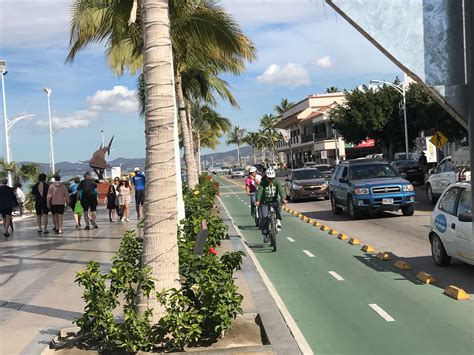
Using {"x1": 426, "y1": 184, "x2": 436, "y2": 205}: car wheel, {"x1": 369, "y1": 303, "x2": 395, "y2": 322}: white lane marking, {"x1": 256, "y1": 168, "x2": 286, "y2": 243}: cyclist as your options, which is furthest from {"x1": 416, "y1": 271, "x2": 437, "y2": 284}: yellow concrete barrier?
{"x1": 426, "y1": 184, "x2": 436, "y2": 205}: car wheel

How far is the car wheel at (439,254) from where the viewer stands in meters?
9.01

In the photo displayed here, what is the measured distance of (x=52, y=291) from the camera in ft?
27.0

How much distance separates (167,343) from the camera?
5133 mm

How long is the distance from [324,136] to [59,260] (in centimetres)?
6223

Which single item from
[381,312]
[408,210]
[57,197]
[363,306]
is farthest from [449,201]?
[57,197]

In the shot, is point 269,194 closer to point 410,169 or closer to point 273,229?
point 273,229

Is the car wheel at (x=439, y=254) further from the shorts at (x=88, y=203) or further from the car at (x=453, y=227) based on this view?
the shorts at (x=88, y=203)

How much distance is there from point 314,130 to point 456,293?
2782 inches

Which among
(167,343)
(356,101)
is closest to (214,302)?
(167,343)

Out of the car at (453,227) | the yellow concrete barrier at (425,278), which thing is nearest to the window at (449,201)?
the car at (453,227)

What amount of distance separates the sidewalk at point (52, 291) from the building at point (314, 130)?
52680 mm

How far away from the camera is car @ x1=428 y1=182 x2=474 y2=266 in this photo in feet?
26.2

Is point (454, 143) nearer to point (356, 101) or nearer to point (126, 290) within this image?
point (356, 101)

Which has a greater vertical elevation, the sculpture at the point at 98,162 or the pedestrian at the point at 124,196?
the sculpture at the point at 98,162
